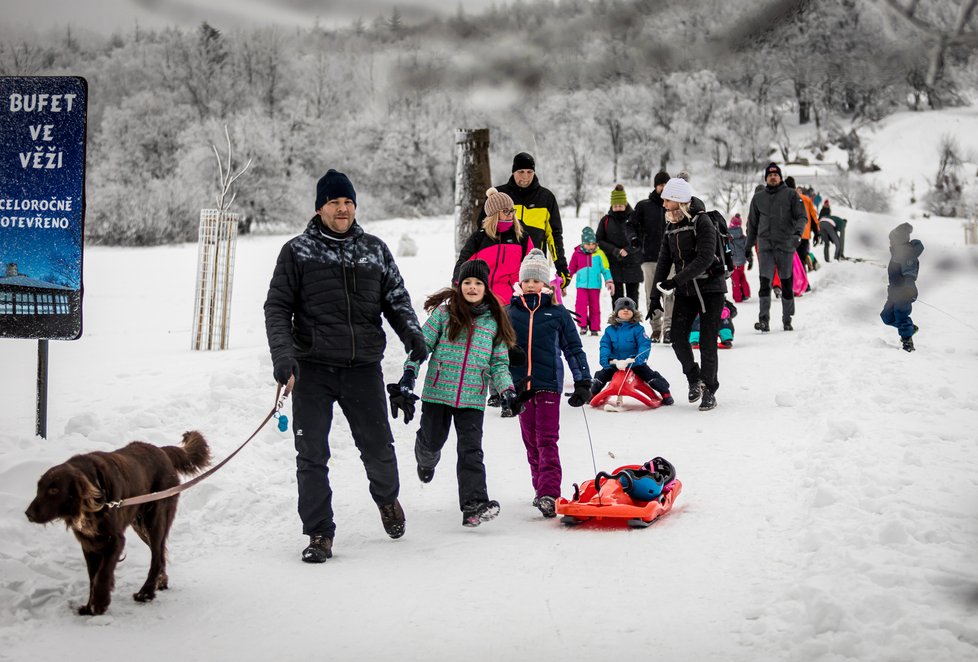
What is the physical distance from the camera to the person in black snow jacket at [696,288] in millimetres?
9656

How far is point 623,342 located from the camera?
10.4 m

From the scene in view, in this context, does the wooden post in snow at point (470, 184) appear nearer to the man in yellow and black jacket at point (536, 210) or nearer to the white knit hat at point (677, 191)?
the man in yellow and black jacket at point (536, 210)

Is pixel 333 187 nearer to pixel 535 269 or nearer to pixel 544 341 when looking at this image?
pixel 535 269

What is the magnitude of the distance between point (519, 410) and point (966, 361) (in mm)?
7686

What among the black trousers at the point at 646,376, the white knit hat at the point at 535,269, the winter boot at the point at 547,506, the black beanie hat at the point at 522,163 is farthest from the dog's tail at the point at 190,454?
the black trousers at the point at 646,376

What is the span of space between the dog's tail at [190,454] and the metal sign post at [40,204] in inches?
77.9

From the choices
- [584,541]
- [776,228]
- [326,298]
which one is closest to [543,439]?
→ [584,541]

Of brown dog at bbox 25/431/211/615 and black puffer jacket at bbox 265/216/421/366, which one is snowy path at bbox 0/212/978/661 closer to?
brown dog at bbox 25/431/211/615

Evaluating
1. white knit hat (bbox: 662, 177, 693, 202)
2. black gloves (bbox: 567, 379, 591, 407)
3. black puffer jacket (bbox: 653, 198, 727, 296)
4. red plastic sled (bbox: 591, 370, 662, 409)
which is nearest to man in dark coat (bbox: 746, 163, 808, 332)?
black puffer jacket (bbox: 653, 198, 727, 296)

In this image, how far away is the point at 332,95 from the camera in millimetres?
2520

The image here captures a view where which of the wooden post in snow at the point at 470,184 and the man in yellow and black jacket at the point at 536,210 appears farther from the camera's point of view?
the wooden post in snow at the point at 470,184

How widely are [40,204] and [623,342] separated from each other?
5845mm

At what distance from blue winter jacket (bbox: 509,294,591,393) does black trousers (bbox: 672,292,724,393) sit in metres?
2.71

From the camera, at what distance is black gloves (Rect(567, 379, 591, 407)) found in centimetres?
668
